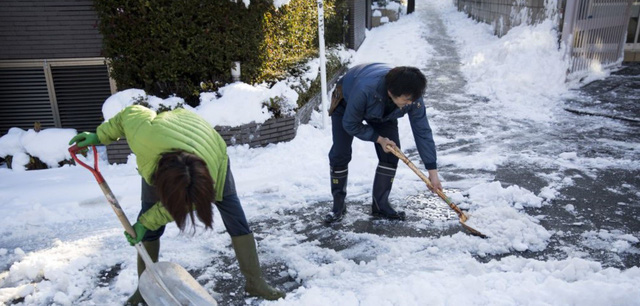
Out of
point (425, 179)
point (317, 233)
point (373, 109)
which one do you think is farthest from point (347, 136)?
point (317, 233)

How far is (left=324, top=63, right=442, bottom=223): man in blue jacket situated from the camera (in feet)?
10.5

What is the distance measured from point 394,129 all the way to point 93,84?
4.59 metres

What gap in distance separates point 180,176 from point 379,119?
1.99 m

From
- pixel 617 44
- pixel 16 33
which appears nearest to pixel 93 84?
pixel 16 33

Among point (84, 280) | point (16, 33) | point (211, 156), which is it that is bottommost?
point (84, 280)

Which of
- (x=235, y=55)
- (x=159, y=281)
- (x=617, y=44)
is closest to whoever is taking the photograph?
(x=159, y=281)

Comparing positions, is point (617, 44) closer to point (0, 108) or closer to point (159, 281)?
point (159, 281)

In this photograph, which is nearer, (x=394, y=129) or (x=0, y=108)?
(x=394, y=129)

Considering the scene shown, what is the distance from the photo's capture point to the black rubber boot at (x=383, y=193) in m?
3.88

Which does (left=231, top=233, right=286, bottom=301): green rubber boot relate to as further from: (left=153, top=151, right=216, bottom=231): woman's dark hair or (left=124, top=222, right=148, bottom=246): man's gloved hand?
(left=153, top=151, right=216, bottom=231): woman's dark hair

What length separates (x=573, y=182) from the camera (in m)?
4.61

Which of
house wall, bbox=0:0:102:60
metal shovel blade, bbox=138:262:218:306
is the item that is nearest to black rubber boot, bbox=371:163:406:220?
metal shovel blade, bbox=138:262:218:306

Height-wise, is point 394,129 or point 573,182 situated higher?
point 394,129

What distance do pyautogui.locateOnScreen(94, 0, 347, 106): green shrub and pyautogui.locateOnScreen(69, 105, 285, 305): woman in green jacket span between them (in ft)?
9.71
